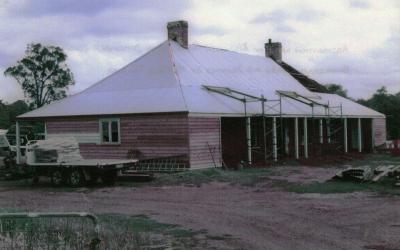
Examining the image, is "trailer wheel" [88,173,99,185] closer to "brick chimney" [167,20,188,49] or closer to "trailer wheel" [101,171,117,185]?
"trailer wheel" [101,171,117,185]

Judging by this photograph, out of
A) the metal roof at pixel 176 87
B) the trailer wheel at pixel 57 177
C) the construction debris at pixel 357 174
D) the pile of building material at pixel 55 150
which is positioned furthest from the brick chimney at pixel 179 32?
the construction debris at pixel 357 174

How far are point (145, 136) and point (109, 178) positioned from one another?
4343 millimetres

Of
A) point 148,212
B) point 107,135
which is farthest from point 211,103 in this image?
point 148,212

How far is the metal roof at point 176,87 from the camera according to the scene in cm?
2525

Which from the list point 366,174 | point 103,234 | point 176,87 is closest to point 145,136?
point 176,87

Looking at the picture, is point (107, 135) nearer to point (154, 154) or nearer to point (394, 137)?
point (154, 154)

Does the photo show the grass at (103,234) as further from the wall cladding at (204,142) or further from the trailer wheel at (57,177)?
the wall cladding at (204,142)

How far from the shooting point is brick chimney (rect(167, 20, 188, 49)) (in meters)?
30.6

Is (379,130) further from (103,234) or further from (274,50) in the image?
(103,234)

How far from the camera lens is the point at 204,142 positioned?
24562mm

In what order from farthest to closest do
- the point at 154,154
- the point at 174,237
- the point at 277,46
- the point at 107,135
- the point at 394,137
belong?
the point at 394,137 < the point at 277,46 < the point at 107,135 < the point at 154,154 < the point at 174,237

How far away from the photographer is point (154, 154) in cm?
2450

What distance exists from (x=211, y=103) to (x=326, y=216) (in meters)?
13.7

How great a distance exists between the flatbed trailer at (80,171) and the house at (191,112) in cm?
398
